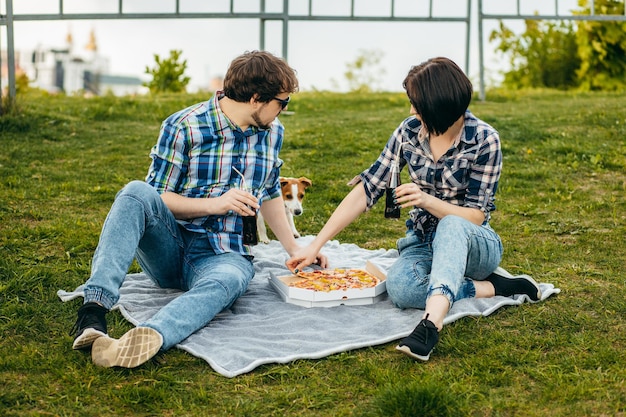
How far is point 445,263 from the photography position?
335cm

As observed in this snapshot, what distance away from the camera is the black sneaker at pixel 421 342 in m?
3.12

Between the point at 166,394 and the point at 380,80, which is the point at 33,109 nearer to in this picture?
the point at 166,394

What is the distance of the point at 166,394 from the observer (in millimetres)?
2881

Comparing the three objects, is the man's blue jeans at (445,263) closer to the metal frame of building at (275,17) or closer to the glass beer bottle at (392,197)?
the glass beer bottle at (392,197)

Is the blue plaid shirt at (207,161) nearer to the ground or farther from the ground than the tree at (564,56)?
nearer to the ground

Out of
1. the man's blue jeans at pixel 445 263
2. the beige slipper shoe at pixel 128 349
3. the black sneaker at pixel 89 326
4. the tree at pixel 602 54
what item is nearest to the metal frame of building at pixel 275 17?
the tree at pixel 602 54

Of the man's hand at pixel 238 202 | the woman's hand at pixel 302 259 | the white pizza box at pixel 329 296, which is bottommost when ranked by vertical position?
the white pizza box at pixel 329 296

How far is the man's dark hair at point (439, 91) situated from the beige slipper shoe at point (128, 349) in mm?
1494

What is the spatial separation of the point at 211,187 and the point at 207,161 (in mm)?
126

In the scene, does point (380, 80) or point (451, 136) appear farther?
point (380, 80)

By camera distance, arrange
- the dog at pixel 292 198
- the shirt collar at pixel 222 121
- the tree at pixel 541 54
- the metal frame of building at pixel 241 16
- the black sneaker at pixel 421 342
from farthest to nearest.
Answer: the tree at pixel 541 54, the metal frame of building at pixel 241 16, the dog at pixel 292 198, the shirt collar at pixel 222 121, the black sneaker at pixel 421 342

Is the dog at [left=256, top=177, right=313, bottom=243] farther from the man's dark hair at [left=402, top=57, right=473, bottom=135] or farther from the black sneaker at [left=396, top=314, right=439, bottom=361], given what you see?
the black sneaker at [left=396, top=314, right=439, bottom=361]

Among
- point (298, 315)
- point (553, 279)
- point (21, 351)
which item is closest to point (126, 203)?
point (21, 351)

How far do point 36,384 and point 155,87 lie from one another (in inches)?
376
